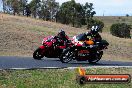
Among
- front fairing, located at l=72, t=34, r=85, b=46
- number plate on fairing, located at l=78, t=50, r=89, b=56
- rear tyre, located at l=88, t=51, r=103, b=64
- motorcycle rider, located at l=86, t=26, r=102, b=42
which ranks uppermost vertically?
motorcycle rider, located at l=86, t=26, r=102, b=42

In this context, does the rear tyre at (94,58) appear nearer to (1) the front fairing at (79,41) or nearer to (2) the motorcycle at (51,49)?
(1) the front fairing at (79,41)

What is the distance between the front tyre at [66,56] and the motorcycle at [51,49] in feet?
3.11

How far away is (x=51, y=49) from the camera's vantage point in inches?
787

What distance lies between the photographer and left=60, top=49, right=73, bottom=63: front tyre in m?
18.7

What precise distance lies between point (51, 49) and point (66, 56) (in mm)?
1528

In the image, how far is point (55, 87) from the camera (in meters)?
11.7

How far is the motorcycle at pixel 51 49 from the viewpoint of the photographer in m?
19.8

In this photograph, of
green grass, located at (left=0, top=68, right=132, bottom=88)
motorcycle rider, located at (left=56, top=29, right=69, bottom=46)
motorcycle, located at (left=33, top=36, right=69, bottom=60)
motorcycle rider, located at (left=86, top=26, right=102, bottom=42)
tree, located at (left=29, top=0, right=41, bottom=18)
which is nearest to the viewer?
green grass, located at (left=0, top=68, right=132, bottom=88)

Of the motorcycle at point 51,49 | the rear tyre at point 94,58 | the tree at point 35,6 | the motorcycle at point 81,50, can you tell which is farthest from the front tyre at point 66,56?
the tree at point 35,6

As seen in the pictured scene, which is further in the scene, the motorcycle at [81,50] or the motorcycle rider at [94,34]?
the motorcycle at [81,50]

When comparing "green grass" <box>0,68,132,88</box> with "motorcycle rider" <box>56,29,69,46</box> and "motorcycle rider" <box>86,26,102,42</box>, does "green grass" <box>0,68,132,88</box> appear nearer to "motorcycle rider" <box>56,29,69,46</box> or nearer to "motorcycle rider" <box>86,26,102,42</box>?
"motorcycle rider" <box>86,26,102,42</box>

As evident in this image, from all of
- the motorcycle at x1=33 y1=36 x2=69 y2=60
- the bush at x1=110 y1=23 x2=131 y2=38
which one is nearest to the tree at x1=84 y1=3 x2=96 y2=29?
the bush at x1=110 y1=23 x2=131 y2=38

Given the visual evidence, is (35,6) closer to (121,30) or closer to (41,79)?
(121,30)

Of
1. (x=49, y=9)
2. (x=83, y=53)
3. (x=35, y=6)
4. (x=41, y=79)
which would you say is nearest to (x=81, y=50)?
(x=83, y=53)
